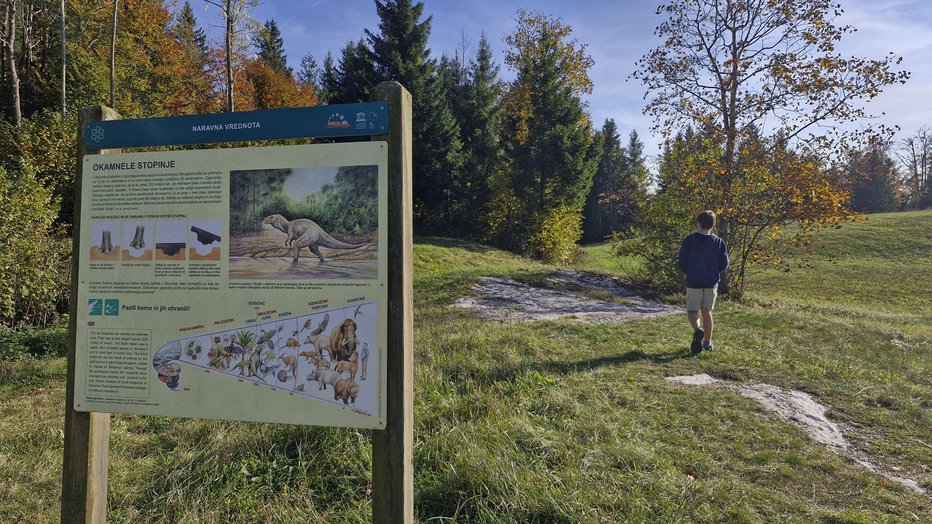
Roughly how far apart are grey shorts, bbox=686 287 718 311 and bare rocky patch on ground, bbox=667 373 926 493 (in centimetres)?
127

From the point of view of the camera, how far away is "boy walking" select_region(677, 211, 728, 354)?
6.79m

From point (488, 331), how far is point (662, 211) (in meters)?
9.44

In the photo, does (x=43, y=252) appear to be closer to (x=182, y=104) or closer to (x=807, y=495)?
(x=807, y=495)

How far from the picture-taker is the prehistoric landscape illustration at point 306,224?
2279 mm

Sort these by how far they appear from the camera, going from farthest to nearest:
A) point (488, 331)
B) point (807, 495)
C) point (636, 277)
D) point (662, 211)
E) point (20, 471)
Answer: point (636, 277) → point (662, 211) → point (488, 331) → point (20, 471) → point (807, 495)

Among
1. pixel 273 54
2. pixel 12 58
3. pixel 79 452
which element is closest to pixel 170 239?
pixel 79 452

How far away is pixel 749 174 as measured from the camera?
13.9m

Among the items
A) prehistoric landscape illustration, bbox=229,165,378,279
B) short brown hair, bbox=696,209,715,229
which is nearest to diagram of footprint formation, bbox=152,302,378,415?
prehistoric landscape illustration, bbox=229,165,378,279

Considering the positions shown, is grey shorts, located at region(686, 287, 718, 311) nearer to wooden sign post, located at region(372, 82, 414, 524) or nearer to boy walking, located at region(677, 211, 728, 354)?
boy walking, located at region(677, 211, 728, 354)

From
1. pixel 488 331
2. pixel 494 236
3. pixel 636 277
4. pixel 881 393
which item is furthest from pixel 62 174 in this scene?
pixel 494 236

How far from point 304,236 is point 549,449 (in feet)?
7.26

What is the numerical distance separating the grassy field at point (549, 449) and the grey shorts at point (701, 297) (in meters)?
0.63

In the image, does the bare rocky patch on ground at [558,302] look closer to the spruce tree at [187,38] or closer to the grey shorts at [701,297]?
the grey shorts at [701,297]

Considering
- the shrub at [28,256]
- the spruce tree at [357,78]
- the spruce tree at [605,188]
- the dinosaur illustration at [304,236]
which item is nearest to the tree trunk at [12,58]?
the shrub at [28,256]
